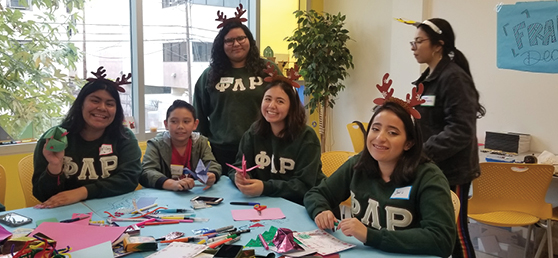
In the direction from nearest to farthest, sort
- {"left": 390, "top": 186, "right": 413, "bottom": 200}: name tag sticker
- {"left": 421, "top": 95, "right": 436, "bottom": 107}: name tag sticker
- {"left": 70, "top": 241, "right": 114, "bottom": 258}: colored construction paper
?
{"left": 70, "top": 241, "right": 114, "bottom": 258}: colored construction paper
{"left": 390, "top": 186, "right": 413, "bottom": 200}: name tag sticker
{"left": 421, "top": 95, "right": 436, "bottom": 107}: name tag sticker

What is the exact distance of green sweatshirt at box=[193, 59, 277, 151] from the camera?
2812 millimetres

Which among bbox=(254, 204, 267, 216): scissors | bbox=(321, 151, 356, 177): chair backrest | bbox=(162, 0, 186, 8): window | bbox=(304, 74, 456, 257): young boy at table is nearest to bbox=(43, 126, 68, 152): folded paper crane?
bbox=(254, 204, 267, 216): scissors

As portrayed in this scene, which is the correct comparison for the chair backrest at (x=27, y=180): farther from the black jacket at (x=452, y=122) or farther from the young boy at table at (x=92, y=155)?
the black jacket at (x=452, y=122)

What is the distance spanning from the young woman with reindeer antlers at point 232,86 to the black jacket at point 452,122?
3.53 ft

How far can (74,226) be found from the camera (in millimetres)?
1584

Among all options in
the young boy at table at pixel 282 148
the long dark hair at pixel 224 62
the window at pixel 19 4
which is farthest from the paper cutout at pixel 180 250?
the window at pixel 19 4

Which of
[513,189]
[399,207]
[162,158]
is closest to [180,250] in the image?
[399,207]

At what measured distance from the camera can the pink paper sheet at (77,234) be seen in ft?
4.84

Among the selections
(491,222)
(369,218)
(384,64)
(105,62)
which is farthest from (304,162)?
(384,64)

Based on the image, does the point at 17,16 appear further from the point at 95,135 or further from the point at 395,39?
the point at 395,39

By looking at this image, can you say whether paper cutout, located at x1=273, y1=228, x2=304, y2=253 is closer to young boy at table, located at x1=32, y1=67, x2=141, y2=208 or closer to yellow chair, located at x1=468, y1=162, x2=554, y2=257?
young boy at table, located at x1=32, y1=67, x2=141, y2=208

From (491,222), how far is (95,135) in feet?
8.28

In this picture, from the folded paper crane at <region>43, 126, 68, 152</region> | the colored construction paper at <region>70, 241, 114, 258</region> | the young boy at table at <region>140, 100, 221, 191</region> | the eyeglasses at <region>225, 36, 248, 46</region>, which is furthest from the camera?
the eyeglasses at <region>225, 36, 248, 46</region>

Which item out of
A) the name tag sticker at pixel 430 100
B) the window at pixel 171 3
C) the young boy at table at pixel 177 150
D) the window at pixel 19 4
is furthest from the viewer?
the window at pixel 171 3
